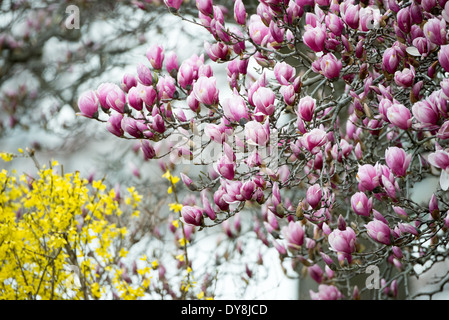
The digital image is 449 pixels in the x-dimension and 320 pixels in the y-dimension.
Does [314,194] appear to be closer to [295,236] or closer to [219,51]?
[295,236]

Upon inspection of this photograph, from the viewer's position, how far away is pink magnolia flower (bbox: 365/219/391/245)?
4.86 feet

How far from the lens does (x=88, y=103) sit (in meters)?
1.58

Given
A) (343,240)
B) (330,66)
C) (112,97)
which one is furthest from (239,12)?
(343,240)

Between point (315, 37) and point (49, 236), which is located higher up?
point (315, 37)

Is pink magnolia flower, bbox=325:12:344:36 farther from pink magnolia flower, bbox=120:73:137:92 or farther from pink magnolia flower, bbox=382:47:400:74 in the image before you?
pink magnolia flower, bbox=120:73:137:92

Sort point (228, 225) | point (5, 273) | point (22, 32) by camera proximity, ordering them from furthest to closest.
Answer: point (22, 32) < point (228, 225) < point (5, 273)

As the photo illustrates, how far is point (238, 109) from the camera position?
4.83 feet

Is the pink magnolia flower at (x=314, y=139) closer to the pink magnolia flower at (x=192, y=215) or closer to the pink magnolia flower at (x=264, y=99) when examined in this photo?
the pink magnolia flower at (x=264, y=99)

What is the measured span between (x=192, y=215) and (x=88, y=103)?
45cm
